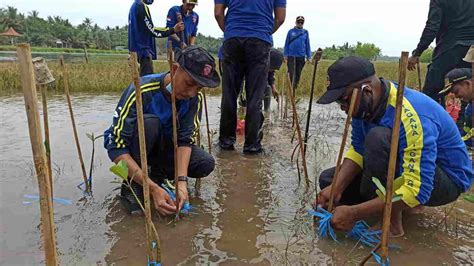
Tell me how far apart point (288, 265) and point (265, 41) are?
242 centimetres

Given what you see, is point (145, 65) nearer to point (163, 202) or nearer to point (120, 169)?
point (163, 202)

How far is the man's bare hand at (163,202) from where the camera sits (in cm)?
226

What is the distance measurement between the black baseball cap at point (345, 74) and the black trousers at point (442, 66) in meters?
2.36

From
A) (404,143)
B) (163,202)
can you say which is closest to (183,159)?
(163,202)

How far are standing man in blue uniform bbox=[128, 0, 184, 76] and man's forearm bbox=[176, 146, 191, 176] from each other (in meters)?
2.33

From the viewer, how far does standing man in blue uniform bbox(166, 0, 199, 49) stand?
545cm

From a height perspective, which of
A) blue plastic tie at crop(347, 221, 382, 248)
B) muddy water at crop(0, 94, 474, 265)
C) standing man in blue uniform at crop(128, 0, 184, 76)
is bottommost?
muddy water at crop(0, 94, 474, 265)

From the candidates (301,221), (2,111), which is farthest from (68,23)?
(301,221)

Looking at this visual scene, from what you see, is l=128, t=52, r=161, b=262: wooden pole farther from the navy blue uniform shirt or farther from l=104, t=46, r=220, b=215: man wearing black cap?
the navy blue uniform shirt

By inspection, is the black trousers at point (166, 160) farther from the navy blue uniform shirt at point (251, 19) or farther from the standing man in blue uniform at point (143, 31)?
the standing man in blue uniform at point (143, 31)

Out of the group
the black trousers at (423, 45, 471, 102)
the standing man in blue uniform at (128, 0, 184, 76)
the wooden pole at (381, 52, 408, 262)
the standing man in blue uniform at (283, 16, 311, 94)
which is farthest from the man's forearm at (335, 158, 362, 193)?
the standing man in blue uniform at (283, 16, 311, 94)

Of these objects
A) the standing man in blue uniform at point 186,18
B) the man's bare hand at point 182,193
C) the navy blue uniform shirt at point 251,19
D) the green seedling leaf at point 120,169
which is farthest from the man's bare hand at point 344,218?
the standing man in blue uniform at point 186,18

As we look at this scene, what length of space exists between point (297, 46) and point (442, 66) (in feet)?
14.3

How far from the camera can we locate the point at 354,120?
233cm
